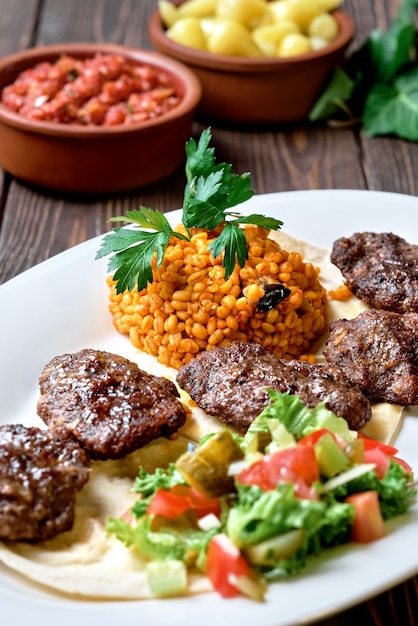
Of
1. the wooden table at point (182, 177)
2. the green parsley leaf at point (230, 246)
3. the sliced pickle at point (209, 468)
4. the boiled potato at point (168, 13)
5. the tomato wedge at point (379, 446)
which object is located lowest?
the wooden table at point (182, 177)

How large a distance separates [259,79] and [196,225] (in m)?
3.06

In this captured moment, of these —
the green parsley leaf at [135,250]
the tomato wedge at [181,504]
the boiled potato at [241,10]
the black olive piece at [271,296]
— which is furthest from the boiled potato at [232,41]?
the tomato wedge at [181,504]

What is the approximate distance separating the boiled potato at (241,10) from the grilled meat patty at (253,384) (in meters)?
4.09

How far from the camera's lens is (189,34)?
7.72m

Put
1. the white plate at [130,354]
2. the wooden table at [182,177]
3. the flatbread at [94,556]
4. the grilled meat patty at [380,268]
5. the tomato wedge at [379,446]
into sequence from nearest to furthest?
the white plate at [130,354] < the flatbread at [94,556] < the tomato wedge at [379,446] < the grilled meat patty at [380,268] < the wooden table at [182,177]

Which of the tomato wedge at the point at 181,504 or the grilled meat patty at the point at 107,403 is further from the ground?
the tomato wedge at the point at 181,504

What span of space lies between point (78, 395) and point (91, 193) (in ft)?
10.2

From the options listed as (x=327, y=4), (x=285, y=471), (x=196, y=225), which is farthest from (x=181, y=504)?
(x=327, y=4)

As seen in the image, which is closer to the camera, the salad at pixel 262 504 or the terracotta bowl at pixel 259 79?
the salad at pixel 262 504

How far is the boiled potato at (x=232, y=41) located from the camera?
7.52 metres

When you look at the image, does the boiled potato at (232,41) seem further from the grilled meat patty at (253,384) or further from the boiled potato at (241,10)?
the grilled meat patty at (253,384)

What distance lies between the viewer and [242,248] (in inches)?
191

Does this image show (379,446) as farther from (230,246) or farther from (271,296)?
(230,246)

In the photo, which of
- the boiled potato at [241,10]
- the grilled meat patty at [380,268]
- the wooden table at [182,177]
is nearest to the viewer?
the grilled meat patty at [380,268]
